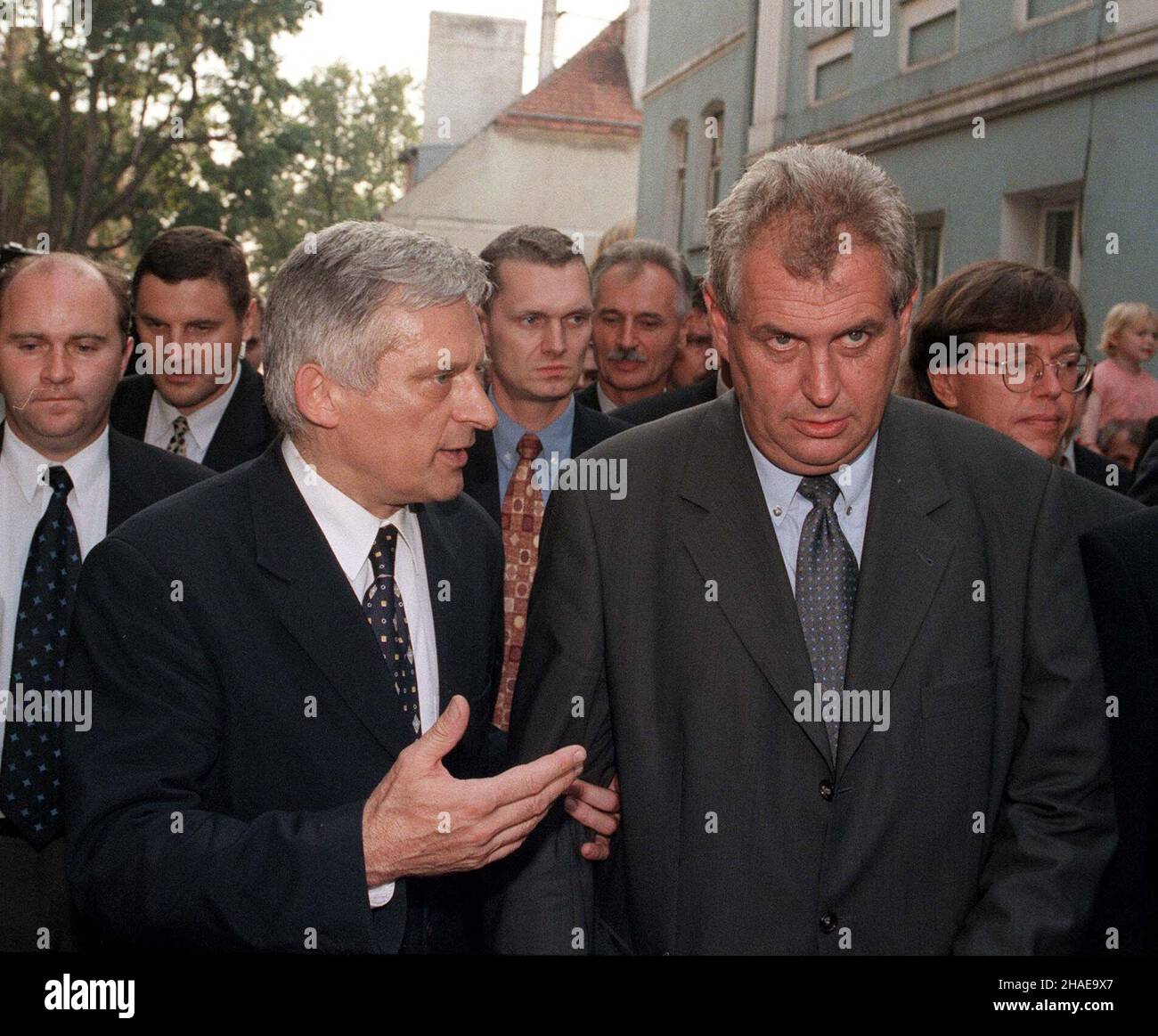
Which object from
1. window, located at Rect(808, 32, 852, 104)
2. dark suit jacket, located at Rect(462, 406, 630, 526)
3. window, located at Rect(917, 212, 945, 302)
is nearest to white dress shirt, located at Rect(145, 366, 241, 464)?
dark suit jacket, located at Rect(462, 406, 630, 526)

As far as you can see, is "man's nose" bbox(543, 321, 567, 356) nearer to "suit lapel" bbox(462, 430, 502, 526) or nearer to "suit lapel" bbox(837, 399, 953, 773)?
"suit lapel" bbox(462, 430, 502, 526)

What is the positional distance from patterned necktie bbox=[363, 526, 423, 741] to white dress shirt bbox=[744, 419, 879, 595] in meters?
0.75

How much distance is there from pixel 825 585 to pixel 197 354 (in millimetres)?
3404

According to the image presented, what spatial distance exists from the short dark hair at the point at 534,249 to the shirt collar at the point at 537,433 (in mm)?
499

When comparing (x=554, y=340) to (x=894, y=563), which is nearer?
(x=894, y=563)

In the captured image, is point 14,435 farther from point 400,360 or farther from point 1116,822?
point 1116,822

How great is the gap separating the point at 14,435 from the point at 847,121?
41.6 ft

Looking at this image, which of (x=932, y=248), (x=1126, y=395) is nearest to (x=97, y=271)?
(x=1126, y=395)

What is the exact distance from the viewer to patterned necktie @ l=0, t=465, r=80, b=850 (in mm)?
3557

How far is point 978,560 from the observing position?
2.66m

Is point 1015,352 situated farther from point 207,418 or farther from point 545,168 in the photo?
point 545,168

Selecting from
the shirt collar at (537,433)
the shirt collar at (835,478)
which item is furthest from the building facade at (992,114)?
the shirt collar at (835,478)

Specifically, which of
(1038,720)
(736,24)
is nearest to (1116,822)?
(1038,720)

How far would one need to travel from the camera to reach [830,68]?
16.1 metres
